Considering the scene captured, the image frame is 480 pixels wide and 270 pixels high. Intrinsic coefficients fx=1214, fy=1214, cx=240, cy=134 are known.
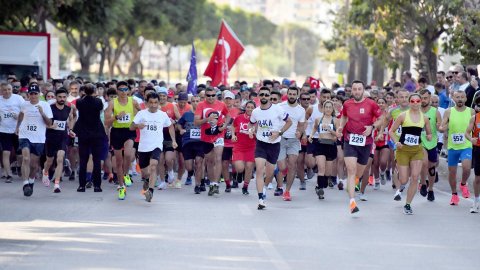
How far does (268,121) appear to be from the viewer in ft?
57.8

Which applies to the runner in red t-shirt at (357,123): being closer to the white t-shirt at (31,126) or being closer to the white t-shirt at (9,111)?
the white t-shirt at (31,126)

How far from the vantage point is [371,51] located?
39.9 m

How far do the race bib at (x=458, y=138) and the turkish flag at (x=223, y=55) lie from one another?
12954 mm

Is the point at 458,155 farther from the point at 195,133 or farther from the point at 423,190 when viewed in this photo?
the point at 195,133

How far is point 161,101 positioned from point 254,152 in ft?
9.30

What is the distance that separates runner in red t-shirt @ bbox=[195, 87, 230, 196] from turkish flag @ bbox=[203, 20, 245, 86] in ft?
35.1

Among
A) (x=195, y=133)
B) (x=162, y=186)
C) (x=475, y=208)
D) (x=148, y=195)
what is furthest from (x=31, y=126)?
(x=475, y=208)

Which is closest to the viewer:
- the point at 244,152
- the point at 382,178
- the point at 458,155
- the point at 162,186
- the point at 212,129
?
the point at 458,155

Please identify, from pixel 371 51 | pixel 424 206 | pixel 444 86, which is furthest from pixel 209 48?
pixel 424 206

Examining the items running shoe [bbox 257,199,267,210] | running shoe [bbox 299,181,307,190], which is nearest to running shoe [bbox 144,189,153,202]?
running shoe [bbox 257,199,267,210]

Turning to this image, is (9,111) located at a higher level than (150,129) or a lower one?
higher

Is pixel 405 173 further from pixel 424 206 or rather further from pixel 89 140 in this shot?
pixel 89 140

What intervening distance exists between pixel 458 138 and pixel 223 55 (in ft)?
43.9

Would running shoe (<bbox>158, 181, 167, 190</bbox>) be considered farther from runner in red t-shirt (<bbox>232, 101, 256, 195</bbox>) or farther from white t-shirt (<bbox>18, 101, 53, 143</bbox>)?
white t-shirt (<bbox>18, 101, 53, 143</bbox>)
